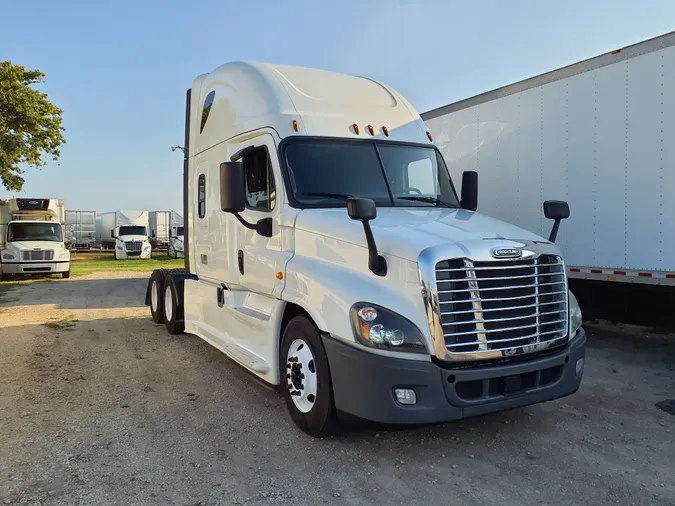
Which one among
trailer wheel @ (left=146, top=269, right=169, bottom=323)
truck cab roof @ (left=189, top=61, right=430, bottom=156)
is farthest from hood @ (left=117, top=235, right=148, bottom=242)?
truck cab roof @ (left=189, top=61, right=430, bottom=156)

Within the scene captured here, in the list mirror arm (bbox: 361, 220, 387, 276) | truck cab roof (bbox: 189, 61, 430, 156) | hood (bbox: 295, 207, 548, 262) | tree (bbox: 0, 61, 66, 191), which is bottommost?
mirror arm (bbox: 361, 220, 387, 276)

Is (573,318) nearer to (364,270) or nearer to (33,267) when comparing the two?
(364,270)

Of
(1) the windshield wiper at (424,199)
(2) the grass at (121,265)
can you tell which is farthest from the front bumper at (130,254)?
(1) the windshield wiper at (424,199)

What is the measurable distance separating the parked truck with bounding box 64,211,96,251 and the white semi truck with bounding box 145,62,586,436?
3992 cm

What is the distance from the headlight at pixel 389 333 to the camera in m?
3.79

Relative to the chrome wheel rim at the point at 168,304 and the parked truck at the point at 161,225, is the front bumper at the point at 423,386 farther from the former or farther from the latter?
the parked truck at the point at 161,225

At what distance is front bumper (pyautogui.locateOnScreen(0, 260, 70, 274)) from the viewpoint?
1920cm

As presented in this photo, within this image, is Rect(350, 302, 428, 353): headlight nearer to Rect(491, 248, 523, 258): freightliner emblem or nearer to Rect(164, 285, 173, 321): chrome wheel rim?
Rect(491, 248, 523, 258): freightliner emblem

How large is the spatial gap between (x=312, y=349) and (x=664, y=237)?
4.70 m

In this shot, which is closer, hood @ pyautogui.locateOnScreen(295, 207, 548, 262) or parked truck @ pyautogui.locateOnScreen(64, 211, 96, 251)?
hood @ pyautogui.locateOnScreen(295, 207, 548, 262)

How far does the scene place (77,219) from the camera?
1657 inches

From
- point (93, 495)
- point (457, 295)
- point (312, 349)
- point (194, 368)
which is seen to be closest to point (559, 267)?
point (457, 295)

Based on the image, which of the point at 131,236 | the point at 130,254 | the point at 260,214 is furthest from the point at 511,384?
the point at 131,236

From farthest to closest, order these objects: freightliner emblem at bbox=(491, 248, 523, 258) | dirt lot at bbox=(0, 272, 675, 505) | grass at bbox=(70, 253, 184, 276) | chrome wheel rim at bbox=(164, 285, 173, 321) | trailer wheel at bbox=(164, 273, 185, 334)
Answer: grass at bbox=(70, 253, 184, 276) → chrome wheel rim at bbox=(164, 285, 173, 321) → trailer wheel at bbox=(164, 273, 185, 334) → freightliner emblem at bbox=(491, 248, 523, 258) → dirt lot at bbox=(0, 272, 675, 505)
